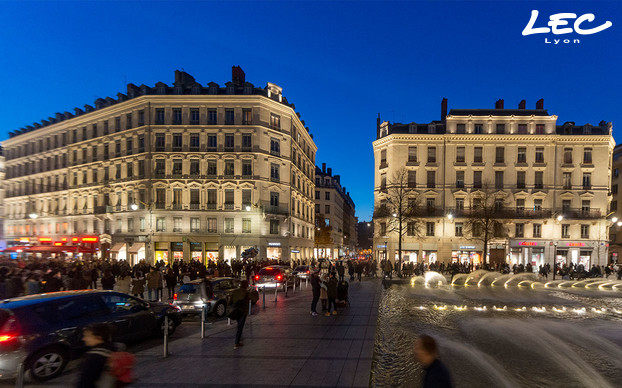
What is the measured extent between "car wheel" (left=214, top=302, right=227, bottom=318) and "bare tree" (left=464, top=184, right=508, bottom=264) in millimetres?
A: 32045

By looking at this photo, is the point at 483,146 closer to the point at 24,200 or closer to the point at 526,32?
the point at 526,32

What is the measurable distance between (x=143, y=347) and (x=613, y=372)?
38.9 ft

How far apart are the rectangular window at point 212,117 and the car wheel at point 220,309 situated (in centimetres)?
3291

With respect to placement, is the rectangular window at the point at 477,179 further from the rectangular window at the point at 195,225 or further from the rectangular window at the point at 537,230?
the rectangular window at the point at 195,225

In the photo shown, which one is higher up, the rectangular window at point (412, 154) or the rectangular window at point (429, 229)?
the rectangular window at point (412, 154)

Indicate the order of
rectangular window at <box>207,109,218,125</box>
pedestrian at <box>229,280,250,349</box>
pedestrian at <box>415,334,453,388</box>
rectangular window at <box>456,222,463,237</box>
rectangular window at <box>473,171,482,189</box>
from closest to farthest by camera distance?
pedestrian at <box>415,334,453,388</box> < pedestrian at <box>229,280,250,349</box> < rectangular window at <box>207,109,218,125</box> < rectangular window at <box>473,171,482,189</box> < rectangular window at <box>456,222,463,237</box>

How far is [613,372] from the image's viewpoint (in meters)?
8.52

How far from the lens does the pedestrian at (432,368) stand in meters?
4.11

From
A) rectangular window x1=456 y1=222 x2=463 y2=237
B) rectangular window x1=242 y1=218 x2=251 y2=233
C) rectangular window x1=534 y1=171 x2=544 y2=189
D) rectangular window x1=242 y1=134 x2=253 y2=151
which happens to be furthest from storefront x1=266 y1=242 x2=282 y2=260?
rectangular window x1=534 y1=171 x2=544 y2=189

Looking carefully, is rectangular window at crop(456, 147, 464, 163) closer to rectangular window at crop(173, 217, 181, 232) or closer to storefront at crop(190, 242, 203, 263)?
storefront at crop(190, 242, 203, 263)

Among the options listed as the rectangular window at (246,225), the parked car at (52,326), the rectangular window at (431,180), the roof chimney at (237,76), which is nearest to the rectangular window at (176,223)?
the rectangular window at (246,225)

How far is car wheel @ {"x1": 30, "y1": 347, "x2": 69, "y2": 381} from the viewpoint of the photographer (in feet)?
24.5

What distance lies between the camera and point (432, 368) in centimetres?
417

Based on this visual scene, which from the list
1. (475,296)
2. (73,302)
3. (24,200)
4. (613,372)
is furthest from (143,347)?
(24,200)
